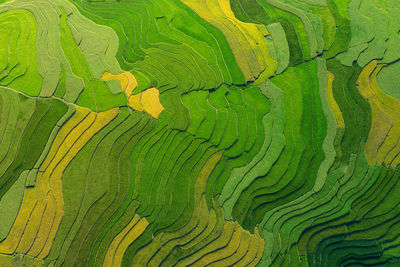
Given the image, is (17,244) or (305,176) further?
(305,176)

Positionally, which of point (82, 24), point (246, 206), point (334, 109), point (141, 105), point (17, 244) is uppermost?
point (334, 109)

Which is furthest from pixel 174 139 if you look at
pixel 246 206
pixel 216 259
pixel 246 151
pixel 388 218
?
pixel 388 218

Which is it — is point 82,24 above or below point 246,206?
above

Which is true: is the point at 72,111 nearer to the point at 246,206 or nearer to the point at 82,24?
the point at 82,24

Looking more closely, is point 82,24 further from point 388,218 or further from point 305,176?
point 388,218

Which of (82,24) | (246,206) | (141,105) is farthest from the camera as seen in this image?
(82,24)

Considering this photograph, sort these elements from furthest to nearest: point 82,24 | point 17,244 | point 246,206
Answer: point 82,24
point 246,206
point 17,244

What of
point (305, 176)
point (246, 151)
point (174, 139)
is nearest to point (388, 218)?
point (305, 176)
